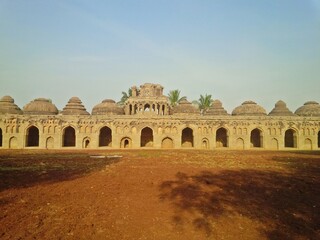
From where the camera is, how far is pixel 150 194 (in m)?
7.71

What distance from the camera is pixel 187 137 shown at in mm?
35500

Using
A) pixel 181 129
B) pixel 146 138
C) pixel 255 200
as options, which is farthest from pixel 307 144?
pixel 255 200

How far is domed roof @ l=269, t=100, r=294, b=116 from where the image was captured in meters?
38.0

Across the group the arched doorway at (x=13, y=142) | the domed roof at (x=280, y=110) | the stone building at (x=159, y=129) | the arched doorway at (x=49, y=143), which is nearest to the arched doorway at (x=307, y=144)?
the stone building at (x=159, y=129)

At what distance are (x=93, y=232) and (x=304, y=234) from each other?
437 centimetres

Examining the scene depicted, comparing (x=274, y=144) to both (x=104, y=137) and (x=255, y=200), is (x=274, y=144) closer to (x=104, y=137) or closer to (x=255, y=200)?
(x=104, y=137)

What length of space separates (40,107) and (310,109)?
135ft

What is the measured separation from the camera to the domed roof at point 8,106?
1394 inches

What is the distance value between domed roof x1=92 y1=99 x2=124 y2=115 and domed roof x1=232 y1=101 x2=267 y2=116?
1850cm

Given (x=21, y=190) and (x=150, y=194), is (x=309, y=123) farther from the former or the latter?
(x=21, y=190)

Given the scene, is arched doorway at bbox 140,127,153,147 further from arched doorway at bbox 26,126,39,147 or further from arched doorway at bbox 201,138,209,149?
arched doorway at bbox 26,126,39,147

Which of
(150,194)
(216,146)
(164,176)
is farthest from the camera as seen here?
(216,146)

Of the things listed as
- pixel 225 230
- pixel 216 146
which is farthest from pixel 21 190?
pixel 216 146

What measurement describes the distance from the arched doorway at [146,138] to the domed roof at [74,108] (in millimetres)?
10439
